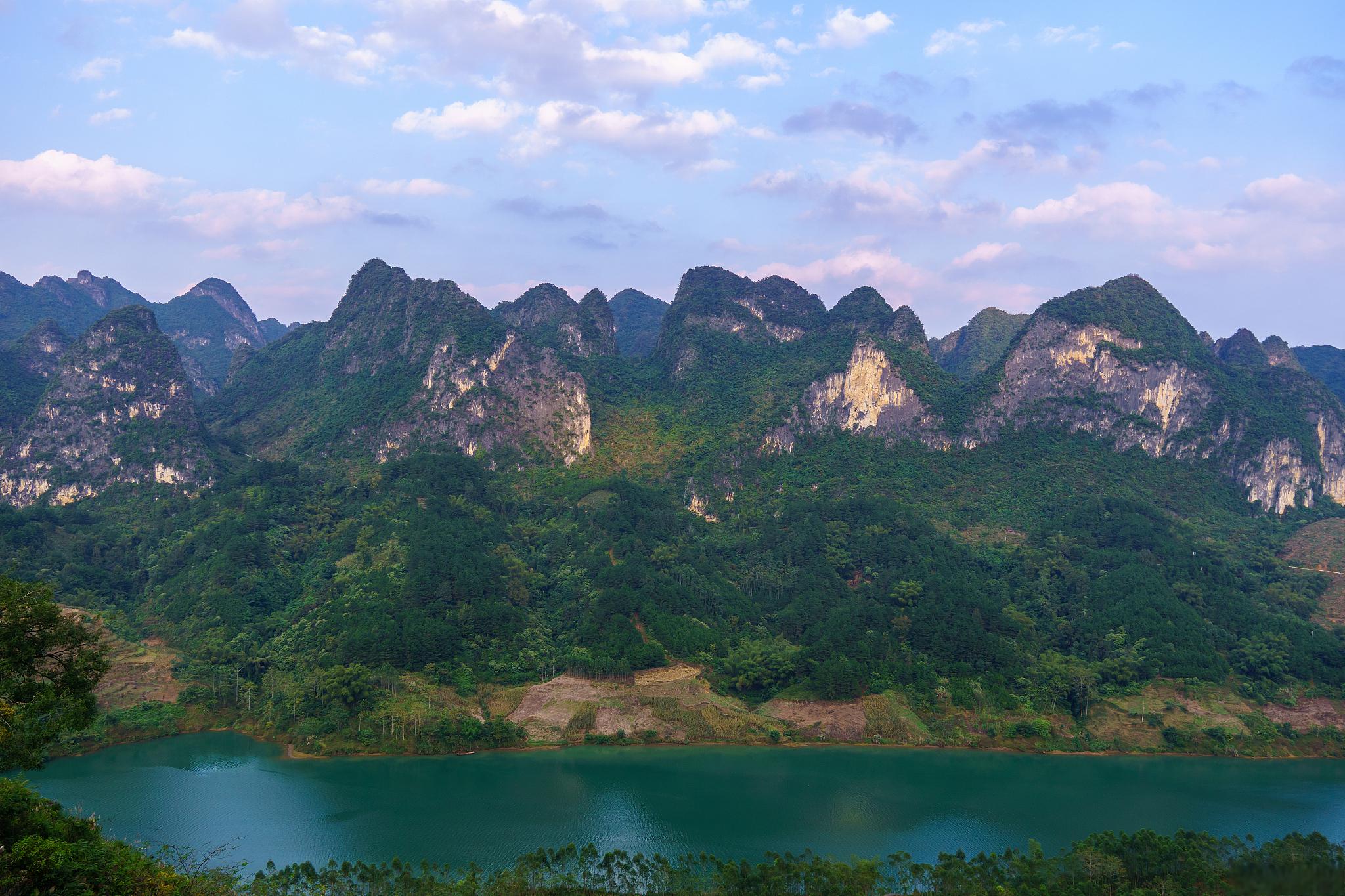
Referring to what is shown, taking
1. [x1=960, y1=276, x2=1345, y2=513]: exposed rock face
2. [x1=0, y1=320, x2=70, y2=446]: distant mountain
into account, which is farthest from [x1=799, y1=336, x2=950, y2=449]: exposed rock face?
[x1=0, y1=320, x2=70, y2=446]: distant mountain

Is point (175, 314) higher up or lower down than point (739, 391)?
higher up

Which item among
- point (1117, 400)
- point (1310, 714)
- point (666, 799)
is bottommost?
point (666, 799)

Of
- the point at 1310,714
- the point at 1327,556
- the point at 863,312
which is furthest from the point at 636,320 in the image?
the point at 1310,714

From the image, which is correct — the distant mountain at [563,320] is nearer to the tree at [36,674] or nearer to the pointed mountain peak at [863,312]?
the pointed mountain peak at [863,312]

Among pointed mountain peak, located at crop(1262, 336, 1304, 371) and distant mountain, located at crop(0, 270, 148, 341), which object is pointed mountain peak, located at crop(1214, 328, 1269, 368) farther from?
distant mountain, located at crop(0, 270, 148, 341)

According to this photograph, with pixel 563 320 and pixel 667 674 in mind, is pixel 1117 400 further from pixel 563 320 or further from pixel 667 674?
pixel 563 320

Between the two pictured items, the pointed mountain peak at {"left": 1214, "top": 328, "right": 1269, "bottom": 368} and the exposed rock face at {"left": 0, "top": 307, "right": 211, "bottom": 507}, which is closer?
the exposed rock face at {"left": 0, "top": 307, "right": 211, "bottom": 507}

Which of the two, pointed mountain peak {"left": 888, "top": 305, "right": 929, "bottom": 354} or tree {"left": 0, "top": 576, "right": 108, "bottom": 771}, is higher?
pointed mountain peak {"left": 888, "top": 305, "right": 929, "bottom": 354}
